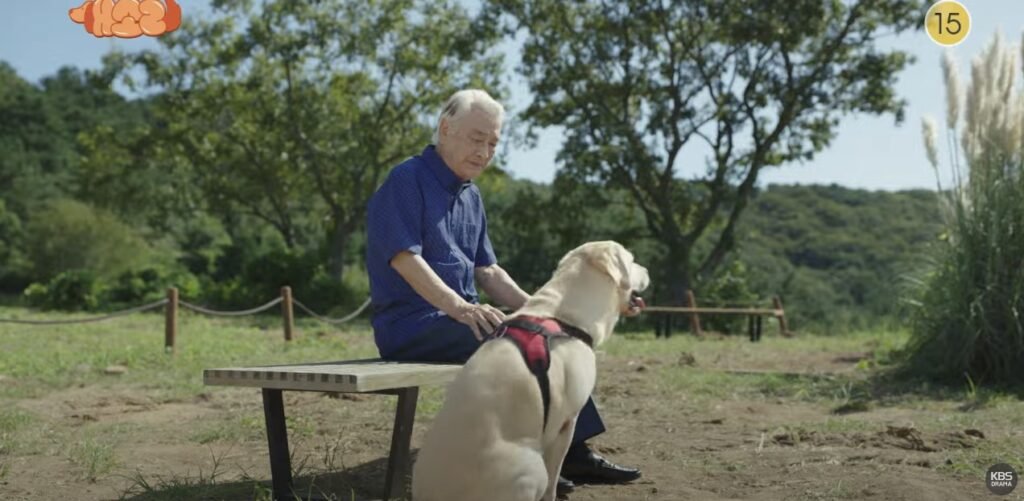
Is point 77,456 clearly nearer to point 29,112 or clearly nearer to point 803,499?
point 803,499

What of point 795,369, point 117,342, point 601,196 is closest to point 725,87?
point 601,196

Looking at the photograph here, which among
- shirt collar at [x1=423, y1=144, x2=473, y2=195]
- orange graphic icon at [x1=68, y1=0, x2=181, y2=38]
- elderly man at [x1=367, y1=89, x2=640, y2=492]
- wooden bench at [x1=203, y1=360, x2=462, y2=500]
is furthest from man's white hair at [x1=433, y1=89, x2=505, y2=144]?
orange graphic icon at [x1=68, y1=0, x2=181, y2=38]

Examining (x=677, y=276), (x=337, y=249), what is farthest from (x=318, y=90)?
(x=677, y=276)

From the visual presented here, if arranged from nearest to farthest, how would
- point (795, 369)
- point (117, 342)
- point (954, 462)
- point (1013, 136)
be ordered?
point (954, 462), point (1013, 136), point (795, 369), point (117, 342)

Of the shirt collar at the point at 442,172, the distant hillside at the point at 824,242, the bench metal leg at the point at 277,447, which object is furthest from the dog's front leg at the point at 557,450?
the distant hillside at the point at 824,242

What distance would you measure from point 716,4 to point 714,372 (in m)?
16.2

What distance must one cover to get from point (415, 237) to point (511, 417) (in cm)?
104

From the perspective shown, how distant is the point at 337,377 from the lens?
11.1ft

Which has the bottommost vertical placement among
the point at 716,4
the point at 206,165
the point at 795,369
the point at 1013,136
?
the point at 795,369

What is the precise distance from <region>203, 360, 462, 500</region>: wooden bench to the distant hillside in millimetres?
23537

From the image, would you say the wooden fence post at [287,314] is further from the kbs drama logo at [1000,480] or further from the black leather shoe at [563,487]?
the kbs drama logo at [1000,480]

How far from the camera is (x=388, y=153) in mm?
29469

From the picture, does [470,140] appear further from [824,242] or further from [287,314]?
[824,242]

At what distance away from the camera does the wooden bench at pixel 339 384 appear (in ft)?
11.2
